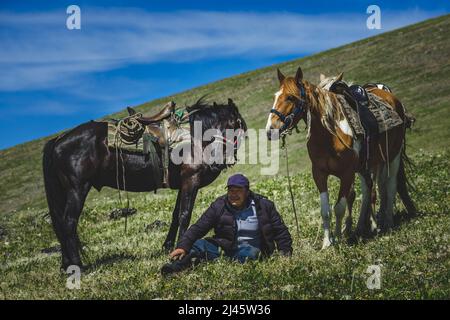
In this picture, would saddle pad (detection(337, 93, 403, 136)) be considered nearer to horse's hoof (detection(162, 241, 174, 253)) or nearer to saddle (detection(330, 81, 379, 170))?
saddle (detection(330, 81, 379, 170))

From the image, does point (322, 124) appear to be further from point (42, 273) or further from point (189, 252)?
point (42, 273)

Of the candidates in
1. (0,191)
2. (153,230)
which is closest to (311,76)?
(0,191)

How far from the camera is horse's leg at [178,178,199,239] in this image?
1130 cm

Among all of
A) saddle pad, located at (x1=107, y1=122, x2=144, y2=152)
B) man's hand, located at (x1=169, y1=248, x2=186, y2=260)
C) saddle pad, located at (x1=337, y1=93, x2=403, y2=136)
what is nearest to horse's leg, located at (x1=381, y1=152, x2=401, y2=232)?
saddle pad, located at (x1=337, y1=93, x2=403, y2=136)

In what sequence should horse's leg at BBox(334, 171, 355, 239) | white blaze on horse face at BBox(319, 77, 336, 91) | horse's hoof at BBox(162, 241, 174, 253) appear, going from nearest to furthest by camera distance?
1. horse's leg at BBox(334, 171, 355, 239)
2. white blaze on horse face at BBox(319, 77, 336, 91)
3. horse's hoof at BBox(162, 241, 174, 253)

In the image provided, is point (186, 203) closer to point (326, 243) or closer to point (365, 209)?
point (326, 243)

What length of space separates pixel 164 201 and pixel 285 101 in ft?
47.2

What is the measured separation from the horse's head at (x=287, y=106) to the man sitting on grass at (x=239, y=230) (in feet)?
3.90

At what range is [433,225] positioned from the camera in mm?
11078

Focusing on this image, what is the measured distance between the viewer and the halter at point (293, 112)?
9.77m

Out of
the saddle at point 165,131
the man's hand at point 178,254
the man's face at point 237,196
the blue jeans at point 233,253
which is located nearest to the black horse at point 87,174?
the saddle at point 165,131

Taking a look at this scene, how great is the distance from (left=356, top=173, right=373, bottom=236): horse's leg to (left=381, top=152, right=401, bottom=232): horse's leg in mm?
624

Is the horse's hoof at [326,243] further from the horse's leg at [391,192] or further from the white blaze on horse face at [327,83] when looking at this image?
the white blaze on horse face at [327,83]
